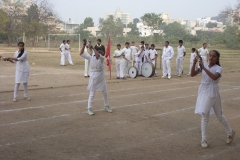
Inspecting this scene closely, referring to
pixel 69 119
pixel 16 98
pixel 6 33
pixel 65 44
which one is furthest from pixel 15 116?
pixel 6 33

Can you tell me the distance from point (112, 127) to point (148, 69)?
10.5 metres

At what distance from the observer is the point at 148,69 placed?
18.0m

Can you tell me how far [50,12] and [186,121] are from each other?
61.0 metres

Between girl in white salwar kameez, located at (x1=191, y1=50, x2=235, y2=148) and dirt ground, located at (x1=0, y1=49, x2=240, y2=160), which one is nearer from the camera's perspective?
dirt ground, located at (x1=0, y1=49, x2=240, y2=160)

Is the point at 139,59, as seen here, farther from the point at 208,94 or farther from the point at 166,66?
the point at 208,94

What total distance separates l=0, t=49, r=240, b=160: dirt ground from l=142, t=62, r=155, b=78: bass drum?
4.56 metres

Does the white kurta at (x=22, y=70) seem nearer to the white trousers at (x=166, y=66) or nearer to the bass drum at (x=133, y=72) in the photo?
the bass drum at (x=133, y=72)

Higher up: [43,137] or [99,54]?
[99,54]

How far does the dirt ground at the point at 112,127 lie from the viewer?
6.01 meters

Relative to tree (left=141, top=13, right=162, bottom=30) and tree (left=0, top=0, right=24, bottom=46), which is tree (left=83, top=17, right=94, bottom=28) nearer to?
tree (left=141, top=13, right=162, bottom=30)

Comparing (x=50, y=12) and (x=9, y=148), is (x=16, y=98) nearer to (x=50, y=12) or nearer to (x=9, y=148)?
(x=9, y=148)

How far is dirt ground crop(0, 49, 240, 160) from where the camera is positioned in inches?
237

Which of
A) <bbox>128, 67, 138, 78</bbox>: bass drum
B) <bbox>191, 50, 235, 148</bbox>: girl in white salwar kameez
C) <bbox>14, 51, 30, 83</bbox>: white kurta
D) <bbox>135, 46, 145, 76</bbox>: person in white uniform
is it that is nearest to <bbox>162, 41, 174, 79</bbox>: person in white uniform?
<bbox>135, 46, 145, 76</bbox>: person in white uniform

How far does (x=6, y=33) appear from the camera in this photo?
55.8m
